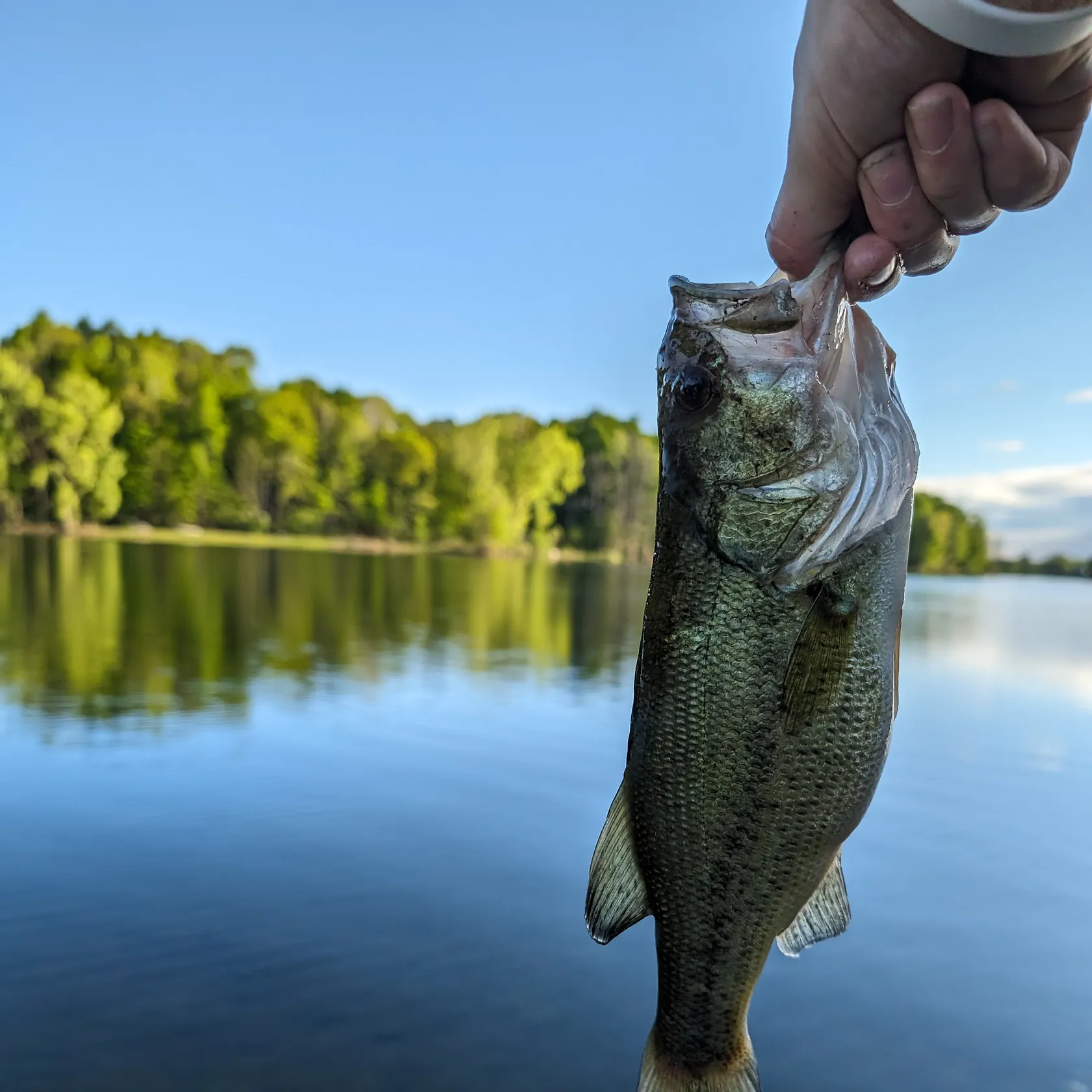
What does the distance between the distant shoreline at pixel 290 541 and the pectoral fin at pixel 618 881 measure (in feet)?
183

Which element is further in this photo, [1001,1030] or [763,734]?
[1001,1030]

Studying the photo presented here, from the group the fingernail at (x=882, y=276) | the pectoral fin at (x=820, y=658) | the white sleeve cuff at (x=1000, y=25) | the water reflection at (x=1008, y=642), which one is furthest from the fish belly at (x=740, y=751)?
the water reflection at (x=1008, y=642)

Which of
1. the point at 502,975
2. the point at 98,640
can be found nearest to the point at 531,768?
the point at 502,975

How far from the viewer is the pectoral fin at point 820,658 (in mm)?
2209

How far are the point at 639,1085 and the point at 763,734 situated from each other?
3.40 ft

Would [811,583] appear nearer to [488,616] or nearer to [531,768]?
[531,768]

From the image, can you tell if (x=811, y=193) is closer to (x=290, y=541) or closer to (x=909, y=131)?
(x=909, y=131)

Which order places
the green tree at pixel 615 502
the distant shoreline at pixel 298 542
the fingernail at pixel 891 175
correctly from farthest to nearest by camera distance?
A: the green tree at pixel 615 502 → the distant shoreline at pixel 298 542 → the fingernail at pixel 891 175

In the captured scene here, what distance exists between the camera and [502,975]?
5598 mm

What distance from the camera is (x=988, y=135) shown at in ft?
6.67

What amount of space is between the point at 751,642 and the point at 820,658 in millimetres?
168

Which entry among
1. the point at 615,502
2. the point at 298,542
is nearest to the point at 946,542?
the point at 615,502

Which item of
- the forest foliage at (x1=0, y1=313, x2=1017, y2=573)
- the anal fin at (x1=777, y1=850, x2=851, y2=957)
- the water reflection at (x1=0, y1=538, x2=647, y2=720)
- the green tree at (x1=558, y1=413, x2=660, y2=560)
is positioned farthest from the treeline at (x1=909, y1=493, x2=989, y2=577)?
the anal fin at (x1=777, y1=850, x2=851, y2=957)

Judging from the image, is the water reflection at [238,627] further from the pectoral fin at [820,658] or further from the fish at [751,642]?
the pectoral fin at [820,658]
